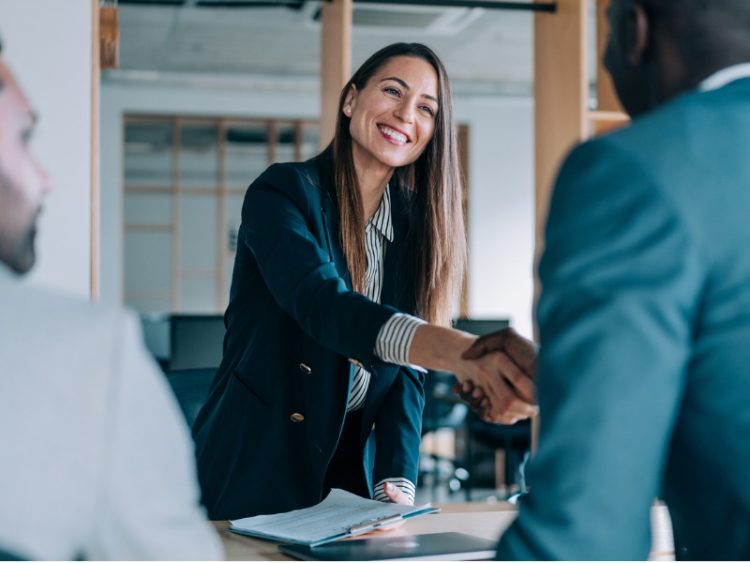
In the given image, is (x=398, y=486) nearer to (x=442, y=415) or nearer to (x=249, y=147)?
(x=442, y=415)

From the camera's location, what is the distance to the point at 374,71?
80.3 inches

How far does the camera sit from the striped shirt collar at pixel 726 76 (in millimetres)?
803

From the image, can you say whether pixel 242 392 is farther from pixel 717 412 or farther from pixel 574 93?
pixel 574 93

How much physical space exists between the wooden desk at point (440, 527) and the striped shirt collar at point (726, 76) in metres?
0.74

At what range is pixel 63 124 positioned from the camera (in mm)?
2969

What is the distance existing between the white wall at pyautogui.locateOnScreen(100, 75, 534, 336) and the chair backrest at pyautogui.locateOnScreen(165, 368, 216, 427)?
8.35 m

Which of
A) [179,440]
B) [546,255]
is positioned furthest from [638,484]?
[179,440]

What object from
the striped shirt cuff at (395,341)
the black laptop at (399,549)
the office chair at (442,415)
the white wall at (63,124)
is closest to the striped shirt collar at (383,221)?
the striped shirt cuff at (395,341)

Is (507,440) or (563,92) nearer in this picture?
(563,92)

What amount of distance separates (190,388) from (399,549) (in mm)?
937

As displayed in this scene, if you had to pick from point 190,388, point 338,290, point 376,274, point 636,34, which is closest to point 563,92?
point 376,274

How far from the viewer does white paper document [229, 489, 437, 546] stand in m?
1.41

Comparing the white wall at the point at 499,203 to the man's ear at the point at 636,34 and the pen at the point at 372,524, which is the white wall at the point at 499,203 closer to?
the pen at the point at 372,524

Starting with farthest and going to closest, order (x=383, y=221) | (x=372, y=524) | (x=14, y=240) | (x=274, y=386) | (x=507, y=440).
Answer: (x=507, y=440), (x=383, y=221), (x=274, y=386), (x=372, y=524), (x=14, y=240)
